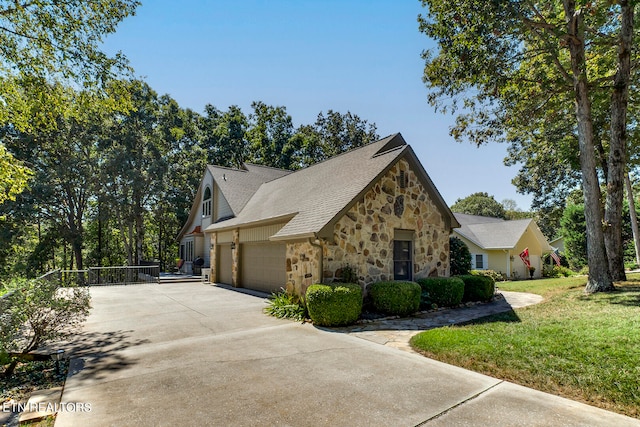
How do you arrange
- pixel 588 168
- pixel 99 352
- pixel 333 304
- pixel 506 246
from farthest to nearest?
1. pixel 506 246
2. pixel 588 168
3. pixel 333 304
4. pixel 99 352

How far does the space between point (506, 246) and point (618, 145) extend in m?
13.3

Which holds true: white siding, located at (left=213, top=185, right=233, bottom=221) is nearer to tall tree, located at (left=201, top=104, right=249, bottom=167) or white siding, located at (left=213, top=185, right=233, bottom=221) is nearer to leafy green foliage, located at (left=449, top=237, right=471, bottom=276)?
leafy green foliage, located at (left=449, top=237, right=471, bottom=276)

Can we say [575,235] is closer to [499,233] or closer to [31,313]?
[499,233]

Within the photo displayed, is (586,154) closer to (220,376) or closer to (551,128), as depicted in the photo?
(551,128)

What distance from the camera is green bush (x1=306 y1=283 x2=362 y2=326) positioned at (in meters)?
8.18

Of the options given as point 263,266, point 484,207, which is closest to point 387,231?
point 263,266

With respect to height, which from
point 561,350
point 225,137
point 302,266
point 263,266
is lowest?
point 561,350

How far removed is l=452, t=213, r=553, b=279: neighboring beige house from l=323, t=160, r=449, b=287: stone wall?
14532 millimetres

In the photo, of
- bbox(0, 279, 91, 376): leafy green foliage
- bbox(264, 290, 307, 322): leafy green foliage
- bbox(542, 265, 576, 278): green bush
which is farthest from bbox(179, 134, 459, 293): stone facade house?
bbox(542, 265, 576, 278): green bush

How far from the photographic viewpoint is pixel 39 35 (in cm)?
855

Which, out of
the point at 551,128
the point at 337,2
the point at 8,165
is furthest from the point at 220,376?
the point at 551,128

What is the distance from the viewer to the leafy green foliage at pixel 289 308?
9.17 m

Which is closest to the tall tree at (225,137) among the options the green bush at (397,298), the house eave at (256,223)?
the house eave at (256,223)

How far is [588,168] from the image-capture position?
12.3 meters
